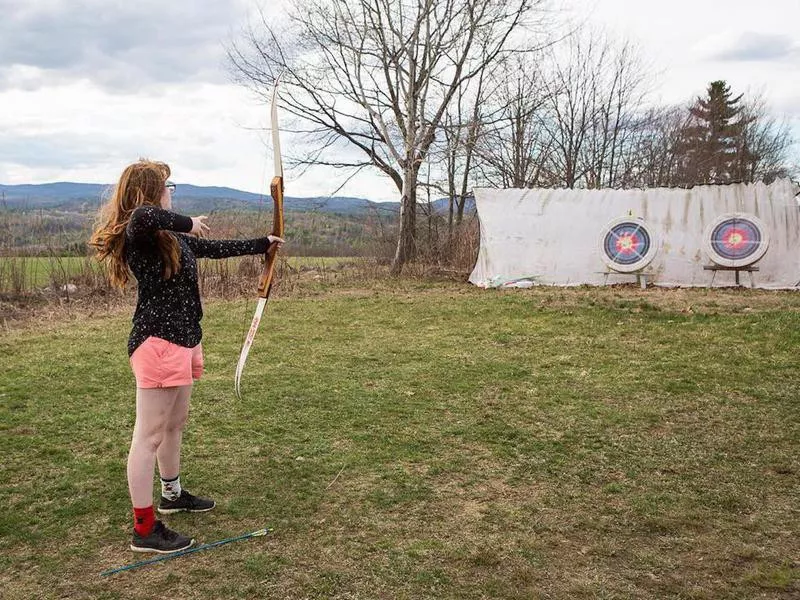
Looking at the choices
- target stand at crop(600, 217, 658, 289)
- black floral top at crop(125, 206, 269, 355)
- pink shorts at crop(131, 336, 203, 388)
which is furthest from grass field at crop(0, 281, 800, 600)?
target stand at crop(600, 217, 658, 289)

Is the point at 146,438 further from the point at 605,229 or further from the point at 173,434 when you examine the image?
the point at 605,229

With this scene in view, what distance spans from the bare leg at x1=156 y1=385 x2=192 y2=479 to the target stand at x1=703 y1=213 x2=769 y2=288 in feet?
30.1

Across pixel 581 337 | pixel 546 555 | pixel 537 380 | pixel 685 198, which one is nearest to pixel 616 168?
pixel 685 198

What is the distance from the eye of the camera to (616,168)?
2175 cm

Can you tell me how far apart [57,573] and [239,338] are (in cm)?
442

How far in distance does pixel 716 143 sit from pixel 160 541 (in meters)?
27.5

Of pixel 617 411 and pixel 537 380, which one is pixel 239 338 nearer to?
pixel 537 380

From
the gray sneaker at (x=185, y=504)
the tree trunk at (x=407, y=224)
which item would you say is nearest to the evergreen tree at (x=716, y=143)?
the tree trunk at (x=407, y=224)

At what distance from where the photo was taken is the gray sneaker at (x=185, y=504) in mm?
2701

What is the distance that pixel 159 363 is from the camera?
230cm

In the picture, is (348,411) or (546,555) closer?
(546,555)

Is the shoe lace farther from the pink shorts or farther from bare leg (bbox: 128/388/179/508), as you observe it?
the pink shorts

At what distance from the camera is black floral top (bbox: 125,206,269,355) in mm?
2193

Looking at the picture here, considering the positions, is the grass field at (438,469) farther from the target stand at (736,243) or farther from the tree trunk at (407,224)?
the tree trunk at (407,224)
